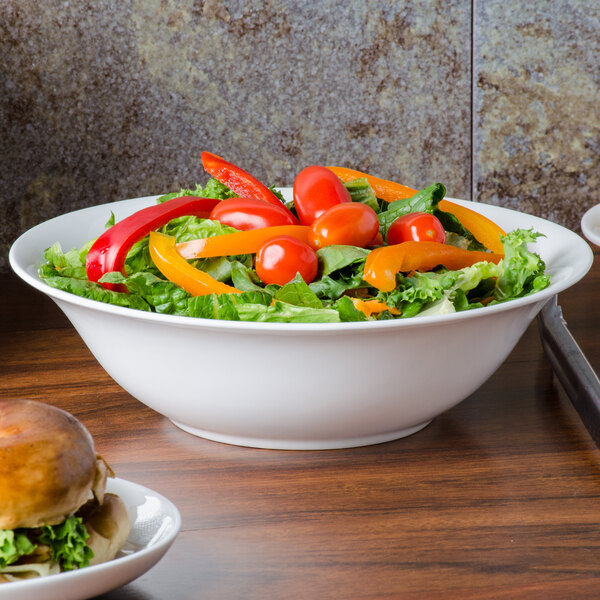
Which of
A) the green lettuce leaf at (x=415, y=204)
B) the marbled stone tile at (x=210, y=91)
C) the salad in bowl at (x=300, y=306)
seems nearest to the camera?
the salad in bowl at (x=300, y=306)

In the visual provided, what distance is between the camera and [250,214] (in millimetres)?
844

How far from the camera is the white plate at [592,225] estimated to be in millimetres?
888

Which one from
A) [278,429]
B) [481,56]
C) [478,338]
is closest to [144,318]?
[278,429]

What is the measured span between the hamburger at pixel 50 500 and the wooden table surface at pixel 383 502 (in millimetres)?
76

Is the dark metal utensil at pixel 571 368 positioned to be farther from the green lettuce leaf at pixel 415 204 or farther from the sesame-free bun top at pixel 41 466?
the sesame-free bun top at pixel 41 466

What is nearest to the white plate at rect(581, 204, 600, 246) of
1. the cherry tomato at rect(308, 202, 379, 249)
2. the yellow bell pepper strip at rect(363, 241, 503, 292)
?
the yellow bell pepper strip at rect(363, 241, 503, 292)

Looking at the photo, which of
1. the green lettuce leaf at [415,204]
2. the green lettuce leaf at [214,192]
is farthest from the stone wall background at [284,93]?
the green lettuce leaf at [415,204]

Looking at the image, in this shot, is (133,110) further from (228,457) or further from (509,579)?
(509,579)

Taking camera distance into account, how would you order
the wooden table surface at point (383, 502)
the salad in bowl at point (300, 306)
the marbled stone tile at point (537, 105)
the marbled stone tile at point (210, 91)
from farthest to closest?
the marbled stone tile at point (537, 105) < the marbled stone tile at point (210, 91) < the salad in bowl at point (300, 306) < the wooden table surface at point (383, 502)

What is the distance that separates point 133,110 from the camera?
5.12 feet

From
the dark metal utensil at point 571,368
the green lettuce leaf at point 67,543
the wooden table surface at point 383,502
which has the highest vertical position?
the green lettuce leaf at point 67,543

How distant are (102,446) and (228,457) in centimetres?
13

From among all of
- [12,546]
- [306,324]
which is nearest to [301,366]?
[306,324]

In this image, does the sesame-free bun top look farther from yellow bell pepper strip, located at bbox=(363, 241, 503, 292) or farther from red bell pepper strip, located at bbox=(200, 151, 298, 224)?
red bell pepper strip, located at bbox=(200, 151, 298, 224)
